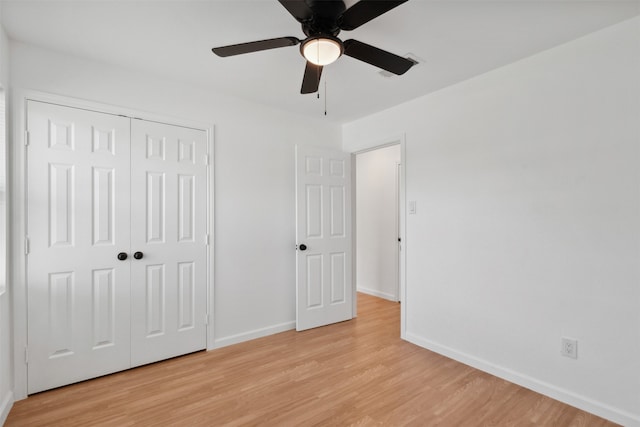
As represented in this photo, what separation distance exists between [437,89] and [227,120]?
2.07m

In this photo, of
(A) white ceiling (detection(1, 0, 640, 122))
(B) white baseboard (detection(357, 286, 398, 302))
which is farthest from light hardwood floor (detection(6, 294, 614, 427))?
(A) white ceiling (detection(1, 0, 640, 122))

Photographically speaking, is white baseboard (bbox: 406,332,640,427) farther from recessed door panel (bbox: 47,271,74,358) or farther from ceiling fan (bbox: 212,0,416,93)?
recessed door panel (bbox: 47,271,74,358)

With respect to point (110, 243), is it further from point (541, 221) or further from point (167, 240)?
point (541, 221)

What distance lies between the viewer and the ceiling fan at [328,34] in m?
1.45

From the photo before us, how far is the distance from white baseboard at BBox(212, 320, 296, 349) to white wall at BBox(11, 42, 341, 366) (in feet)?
0.03

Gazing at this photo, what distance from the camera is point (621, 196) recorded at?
195 cm

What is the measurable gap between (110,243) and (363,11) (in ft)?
8.10

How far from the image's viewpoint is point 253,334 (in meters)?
3.25

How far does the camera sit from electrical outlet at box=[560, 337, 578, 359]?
83.4 inches

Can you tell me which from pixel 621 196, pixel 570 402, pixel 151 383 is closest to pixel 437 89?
pixel 621 196

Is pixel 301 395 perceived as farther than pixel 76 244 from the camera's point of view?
No

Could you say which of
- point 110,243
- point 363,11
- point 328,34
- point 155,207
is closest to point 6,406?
point 110,243

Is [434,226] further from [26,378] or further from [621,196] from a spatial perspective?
[26,378]

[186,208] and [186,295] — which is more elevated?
[186,208]
